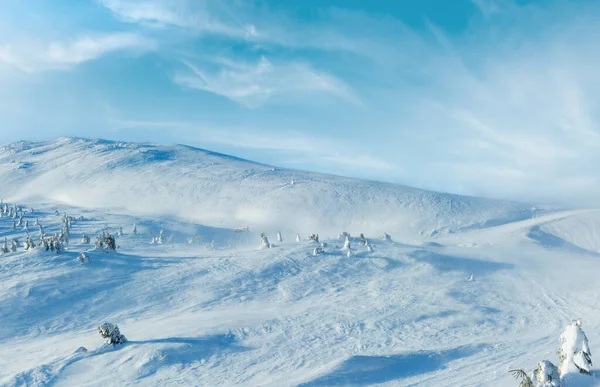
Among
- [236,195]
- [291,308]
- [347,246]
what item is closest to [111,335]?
[291,308]

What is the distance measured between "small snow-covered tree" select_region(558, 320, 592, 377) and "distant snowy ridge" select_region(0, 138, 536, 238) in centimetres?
3542

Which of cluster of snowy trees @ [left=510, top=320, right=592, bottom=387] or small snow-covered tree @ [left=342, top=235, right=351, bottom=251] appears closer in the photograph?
cluster of snowy trees @ [left=510, top=320, right=592, bottom=387]

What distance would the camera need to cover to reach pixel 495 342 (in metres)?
16.8

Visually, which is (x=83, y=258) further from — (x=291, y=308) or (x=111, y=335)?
(x=291, y=308)

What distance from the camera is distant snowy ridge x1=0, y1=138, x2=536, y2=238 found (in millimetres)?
52219

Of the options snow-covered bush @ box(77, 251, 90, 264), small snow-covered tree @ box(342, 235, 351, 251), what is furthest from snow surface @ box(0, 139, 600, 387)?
small snow-covered tree @ box(342, 235, 351, 251)

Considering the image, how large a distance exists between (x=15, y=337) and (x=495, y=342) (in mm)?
16582

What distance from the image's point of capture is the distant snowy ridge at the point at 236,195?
52.2m

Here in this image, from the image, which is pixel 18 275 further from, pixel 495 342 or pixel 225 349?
pixel 495 342

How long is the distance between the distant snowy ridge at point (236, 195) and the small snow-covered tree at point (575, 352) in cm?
3542

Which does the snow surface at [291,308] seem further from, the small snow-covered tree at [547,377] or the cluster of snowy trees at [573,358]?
the small snow-covered tree at [547,377]

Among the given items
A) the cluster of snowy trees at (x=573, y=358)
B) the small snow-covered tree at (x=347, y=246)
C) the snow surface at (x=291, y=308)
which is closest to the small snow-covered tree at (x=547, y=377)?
the cluster of snowy trees at (x=573, y=358)

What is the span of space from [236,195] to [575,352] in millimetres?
51819

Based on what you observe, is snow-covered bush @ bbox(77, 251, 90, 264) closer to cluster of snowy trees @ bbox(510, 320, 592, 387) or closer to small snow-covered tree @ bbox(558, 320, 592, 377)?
cluster of snowy trees @ bbox(510, 320, 592, 387)
